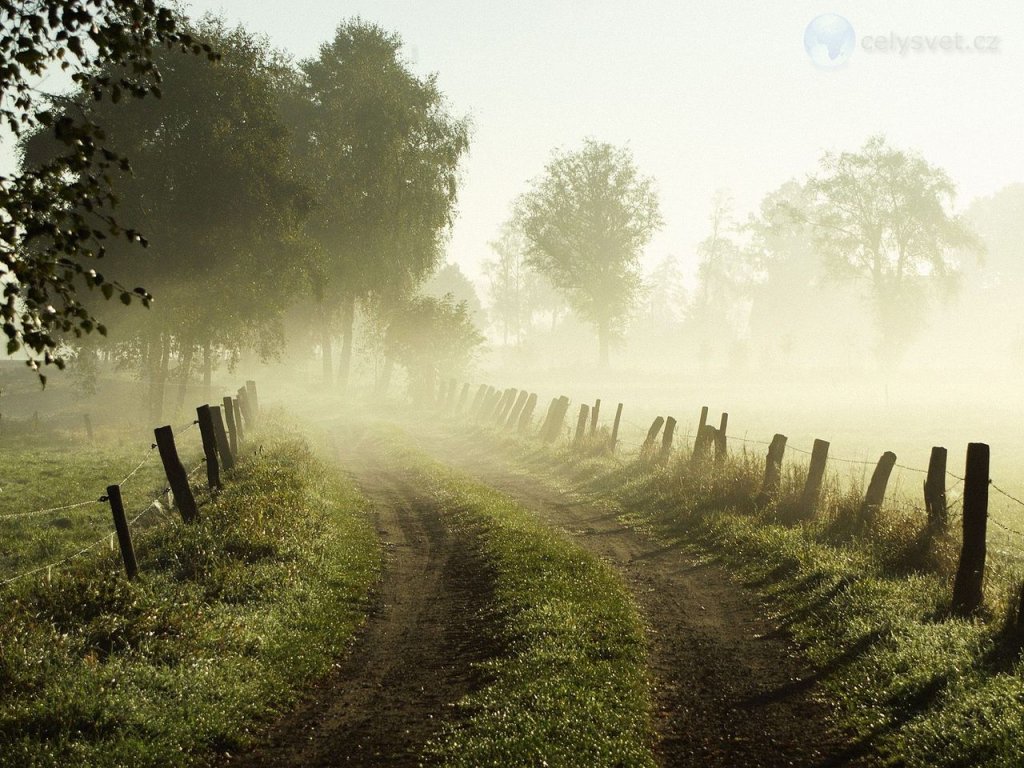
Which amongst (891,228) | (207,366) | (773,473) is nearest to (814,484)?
(773,473)

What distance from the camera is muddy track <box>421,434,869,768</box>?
672 cm

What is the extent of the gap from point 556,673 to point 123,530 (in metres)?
6.55

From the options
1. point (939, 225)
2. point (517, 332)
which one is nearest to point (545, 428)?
point (939, 225)

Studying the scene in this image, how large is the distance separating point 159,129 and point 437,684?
3089 cm

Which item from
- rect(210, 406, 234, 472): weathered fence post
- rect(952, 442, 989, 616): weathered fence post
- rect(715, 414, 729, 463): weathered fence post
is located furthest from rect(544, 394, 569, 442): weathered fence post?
rect(952, 442, 989, 616): weathered fence post

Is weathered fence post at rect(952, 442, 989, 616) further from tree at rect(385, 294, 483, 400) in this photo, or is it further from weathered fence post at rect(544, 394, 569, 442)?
tree at rect(385, 294, 483, 400)

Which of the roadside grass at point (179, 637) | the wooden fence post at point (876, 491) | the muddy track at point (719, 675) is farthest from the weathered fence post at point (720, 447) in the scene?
the roadside grass at point (179, 637)

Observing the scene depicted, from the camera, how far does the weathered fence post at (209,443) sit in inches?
570

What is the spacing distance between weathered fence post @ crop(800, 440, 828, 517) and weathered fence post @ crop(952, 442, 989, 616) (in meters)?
4.78

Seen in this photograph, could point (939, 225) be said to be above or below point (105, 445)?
above

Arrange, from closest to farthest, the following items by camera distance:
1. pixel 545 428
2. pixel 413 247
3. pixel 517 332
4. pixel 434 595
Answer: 1. pixel 434 595
2. pixel 545 428
3. pixel 413 247
4. pixel 517 332

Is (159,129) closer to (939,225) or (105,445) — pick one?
(105,445)

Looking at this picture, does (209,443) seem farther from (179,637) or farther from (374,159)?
(374,159)

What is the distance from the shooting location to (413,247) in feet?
149
